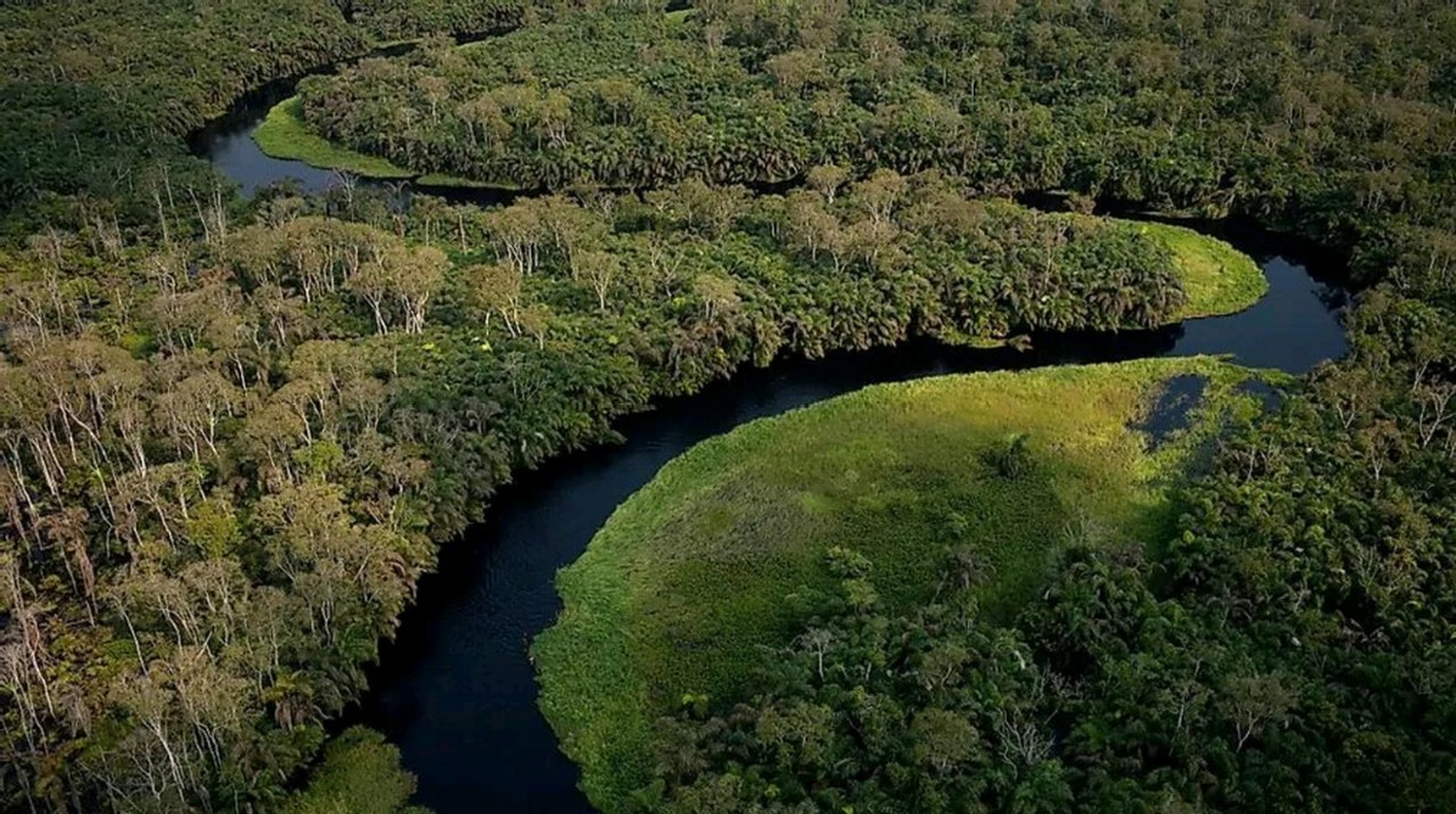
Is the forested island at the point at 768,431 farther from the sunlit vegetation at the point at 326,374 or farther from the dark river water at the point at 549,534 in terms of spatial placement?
the dark river water at the point at 549,534

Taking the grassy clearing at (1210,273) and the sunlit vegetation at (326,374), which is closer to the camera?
the sunlit vegetation at (326,374)

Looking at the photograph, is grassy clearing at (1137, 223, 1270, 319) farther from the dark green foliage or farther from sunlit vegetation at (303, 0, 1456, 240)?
the dark green foliage

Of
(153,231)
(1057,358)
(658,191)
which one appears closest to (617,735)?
(1057,358)

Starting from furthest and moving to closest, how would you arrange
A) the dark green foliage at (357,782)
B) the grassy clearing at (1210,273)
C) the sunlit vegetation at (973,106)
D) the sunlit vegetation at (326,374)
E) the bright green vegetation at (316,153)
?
the bright green vegetation at (316,153), the sunlit vegetation at (973,106), the grassy clearing at (1210,273), the sunlit vegetation at (326,374), the dark green foliage at (357,782)

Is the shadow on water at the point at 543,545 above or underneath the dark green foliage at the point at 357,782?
underneath

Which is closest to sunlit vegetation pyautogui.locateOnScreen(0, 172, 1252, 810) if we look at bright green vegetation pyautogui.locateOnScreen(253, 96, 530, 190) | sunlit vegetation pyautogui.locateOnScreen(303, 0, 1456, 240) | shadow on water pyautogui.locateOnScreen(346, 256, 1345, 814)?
shadow on water pyautogui.locateOnScreen(346, 256, 1345, 814)

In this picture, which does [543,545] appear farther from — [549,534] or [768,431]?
[768,431]

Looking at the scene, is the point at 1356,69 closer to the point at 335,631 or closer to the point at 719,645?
the point at 719,645

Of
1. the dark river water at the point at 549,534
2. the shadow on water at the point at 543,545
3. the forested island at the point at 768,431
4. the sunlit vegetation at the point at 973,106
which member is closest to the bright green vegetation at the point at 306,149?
the forested island at the point at 768,431

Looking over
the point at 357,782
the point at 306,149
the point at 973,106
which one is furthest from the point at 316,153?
the point at 357,782
